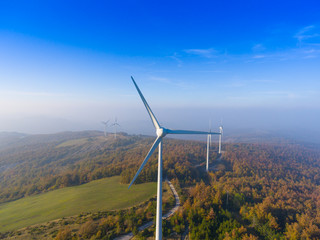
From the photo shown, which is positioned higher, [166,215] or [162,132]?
[162,132]

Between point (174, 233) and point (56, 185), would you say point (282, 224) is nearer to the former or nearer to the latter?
point (174, 233)

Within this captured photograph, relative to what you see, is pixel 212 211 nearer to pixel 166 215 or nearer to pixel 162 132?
pixel 166 215

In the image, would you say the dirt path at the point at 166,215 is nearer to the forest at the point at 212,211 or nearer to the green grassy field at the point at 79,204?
the forest at the point at 212,211

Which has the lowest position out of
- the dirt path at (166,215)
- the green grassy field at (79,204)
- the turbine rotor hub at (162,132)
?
the green grassy field at (79,204)

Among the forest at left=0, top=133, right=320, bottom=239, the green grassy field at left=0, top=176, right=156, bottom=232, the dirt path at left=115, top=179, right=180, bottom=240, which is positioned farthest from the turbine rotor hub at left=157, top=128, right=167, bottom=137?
the green grassy field at left=0, top=176, right=156, bottom=232

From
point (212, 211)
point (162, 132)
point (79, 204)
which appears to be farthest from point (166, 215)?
point (79, 204)

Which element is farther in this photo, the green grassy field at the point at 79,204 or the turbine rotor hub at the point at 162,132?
the green grassy field at the point at 79,204

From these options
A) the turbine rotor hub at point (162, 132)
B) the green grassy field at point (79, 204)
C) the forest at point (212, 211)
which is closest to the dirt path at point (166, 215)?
the forest at point (212, 211)

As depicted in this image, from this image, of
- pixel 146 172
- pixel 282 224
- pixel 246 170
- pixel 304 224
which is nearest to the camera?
pixel 304 224

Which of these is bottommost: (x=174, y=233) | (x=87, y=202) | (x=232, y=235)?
(x=87, y=202)

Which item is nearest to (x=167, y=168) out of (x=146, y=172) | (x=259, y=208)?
(x=146, y=172)

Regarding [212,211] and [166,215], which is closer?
[212,211]
